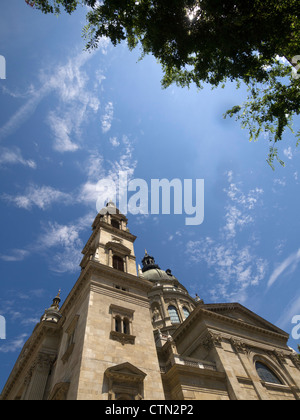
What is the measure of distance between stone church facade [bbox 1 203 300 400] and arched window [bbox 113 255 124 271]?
10 centimetres

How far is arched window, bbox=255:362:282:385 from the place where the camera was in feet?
75.8

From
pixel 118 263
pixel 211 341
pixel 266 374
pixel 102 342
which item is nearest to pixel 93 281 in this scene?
pixel 102 342

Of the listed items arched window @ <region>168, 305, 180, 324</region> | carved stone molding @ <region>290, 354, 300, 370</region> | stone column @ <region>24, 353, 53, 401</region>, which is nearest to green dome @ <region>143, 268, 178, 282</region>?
arched window @ <region>168, 305, 180, 324</region>

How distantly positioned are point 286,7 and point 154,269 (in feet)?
159

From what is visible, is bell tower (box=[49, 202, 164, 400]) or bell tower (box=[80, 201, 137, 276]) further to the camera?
bell tower (box=[80, 201, 137, 276])

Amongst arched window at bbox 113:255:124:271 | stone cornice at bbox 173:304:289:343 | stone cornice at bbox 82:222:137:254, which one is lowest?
stone cornice at bbox 173:304:289:343

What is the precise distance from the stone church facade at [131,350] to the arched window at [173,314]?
42.7ft

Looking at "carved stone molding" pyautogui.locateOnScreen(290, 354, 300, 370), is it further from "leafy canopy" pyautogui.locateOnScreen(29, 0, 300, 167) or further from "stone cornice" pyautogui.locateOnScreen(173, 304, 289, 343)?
"leafy canopy" pyautogui.locateOnScreen(29, 0, 300, 167)

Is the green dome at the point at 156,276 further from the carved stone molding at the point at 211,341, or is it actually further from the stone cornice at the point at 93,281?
the stone cornice at the point at 93,281
